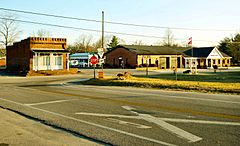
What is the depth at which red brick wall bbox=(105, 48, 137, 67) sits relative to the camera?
63.9 meters

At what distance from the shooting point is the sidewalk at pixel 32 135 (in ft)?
22.5

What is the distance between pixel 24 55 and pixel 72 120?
4107 cm

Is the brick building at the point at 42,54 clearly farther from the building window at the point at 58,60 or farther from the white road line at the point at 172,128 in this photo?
A: the white road line at the point at 172,128

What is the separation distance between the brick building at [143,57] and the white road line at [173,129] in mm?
52287

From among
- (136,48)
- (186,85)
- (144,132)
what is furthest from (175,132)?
(136,48)

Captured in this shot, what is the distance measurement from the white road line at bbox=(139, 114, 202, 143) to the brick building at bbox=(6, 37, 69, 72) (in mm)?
38626

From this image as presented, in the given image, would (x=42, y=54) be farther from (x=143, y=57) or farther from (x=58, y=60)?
(x=143, y=57)

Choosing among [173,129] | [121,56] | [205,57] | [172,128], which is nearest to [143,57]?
[121,56]

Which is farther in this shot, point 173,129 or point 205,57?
point 205,57

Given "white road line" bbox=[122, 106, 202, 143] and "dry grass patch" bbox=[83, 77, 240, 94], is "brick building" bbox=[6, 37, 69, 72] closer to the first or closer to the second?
"dry grass patch" bbox=[83, 77, 240, 94]

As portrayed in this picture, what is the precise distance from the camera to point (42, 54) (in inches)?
1839

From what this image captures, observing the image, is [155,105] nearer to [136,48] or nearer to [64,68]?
[64,68]

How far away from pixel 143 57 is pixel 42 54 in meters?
23.7

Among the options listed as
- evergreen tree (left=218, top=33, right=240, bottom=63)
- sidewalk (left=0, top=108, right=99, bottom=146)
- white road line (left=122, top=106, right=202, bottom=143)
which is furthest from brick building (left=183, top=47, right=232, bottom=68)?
sidewalk (left=0, top=108, right=99, bottom=146)
